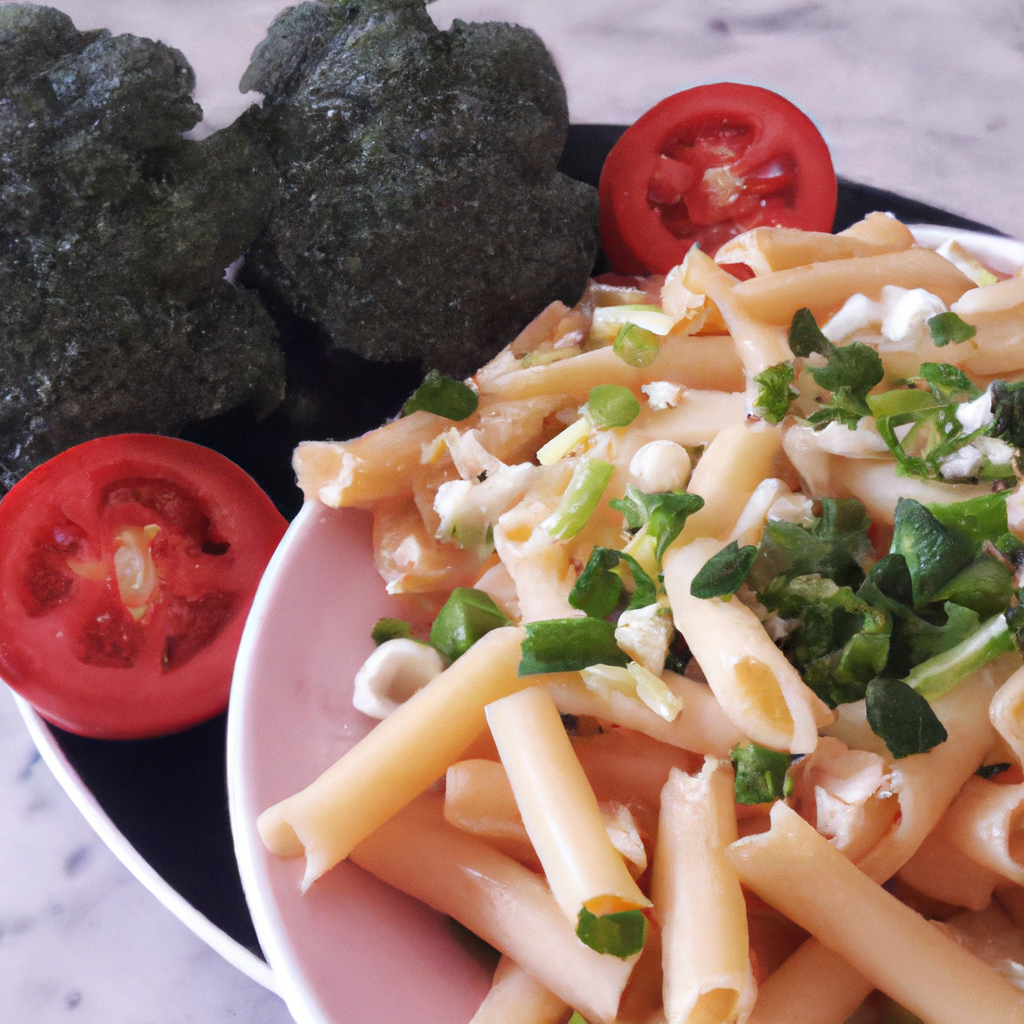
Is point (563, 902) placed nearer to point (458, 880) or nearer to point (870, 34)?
point (458, 880)

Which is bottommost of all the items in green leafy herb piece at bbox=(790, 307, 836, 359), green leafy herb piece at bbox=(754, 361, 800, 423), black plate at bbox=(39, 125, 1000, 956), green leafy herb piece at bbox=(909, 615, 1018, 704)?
black plate at bbox=(39, 125, 1000, 956)

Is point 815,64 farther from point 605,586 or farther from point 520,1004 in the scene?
point 520,1004

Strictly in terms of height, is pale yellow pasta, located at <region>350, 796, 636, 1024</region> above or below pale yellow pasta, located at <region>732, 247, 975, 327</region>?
below

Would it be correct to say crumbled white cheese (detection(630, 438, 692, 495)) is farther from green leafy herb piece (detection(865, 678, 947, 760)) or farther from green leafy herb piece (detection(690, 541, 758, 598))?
green leafy herb piece (detection(865, 678, 947, 760))

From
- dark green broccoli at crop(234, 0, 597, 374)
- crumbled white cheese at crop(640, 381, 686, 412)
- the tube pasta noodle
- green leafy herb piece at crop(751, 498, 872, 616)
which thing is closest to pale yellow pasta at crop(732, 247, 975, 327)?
the tube pasta noodle

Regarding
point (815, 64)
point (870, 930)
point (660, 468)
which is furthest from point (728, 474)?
point (815, 64)

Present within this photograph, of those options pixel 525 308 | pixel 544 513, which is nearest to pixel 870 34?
pixel 525 308

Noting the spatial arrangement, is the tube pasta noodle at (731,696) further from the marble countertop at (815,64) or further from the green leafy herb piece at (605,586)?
the marble countertop at (815,64)

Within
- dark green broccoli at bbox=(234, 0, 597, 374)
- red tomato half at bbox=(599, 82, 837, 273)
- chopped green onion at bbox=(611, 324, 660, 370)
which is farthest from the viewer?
red tomato half at bbox=(599, 82, 837, 273)
